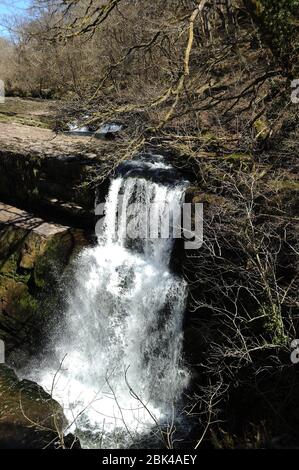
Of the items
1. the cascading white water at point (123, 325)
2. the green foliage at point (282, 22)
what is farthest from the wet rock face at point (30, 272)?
the green foliage at point (282, 22)

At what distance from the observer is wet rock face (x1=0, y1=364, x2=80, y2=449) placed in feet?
20.0

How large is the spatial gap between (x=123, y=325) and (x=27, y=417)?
2.87 meters

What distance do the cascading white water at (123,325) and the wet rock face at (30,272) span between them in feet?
1.60

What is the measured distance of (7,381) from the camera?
7.84m

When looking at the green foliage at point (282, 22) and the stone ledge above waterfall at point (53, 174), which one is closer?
the green foliage at point (282, 22)

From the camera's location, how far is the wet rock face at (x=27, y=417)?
6.11 metres

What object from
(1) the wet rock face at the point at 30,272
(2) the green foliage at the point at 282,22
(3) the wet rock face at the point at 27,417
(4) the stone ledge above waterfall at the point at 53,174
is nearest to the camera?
(3) the wet rock face at the point at 27,417

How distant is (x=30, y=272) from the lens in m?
9.85

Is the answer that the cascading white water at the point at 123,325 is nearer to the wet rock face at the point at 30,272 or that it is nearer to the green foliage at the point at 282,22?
the wet rock face at the point at 30,272

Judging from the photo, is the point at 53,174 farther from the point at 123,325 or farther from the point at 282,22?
the point at 282,22

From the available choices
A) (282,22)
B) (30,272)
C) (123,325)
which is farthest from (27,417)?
(282,22)

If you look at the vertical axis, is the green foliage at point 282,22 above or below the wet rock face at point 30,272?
above
